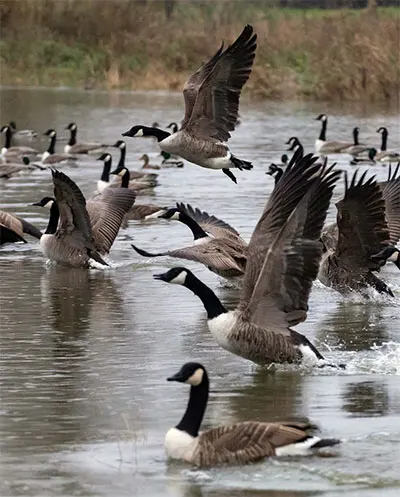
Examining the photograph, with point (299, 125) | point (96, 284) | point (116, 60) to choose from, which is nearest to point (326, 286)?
point (96, 284)

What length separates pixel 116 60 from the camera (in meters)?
49.8

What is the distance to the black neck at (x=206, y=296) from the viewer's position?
959 cm

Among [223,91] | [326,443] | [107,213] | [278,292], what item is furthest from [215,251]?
[326,443]

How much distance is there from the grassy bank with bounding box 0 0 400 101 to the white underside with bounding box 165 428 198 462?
99.6 feet

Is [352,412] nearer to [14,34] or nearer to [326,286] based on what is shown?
[326,286]

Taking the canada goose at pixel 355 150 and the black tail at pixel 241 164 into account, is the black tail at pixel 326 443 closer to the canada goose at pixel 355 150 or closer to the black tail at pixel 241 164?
the black tail at pixel 241 164

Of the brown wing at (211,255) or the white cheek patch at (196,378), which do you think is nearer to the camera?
the white cheek patch at (196,378)

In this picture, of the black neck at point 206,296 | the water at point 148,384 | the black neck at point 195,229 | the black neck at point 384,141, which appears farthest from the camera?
the black neck at point 384,141

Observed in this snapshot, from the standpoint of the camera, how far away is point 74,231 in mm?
15422

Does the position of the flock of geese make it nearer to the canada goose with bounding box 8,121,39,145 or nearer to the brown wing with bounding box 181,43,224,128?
the brown wing with bounding box 181,43,224,128

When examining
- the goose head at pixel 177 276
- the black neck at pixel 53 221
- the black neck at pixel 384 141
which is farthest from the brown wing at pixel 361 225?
Result: the black neck at pixel 384 141

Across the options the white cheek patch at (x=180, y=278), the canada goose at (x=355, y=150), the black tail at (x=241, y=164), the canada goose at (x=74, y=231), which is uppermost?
the white cheek patch at (x=180, y=278)

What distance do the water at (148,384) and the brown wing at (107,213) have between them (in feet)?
0.96

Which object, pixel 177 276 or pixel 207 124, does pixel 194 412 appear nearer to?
pixel 177 276
